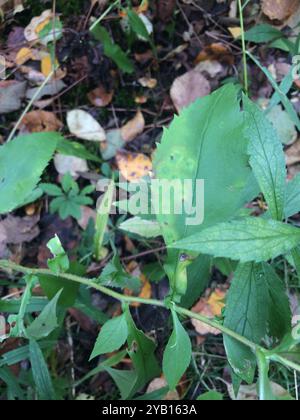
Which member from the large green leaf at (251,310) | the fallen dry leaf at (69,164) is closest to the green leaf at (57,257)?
the large green leaf at (251,310)

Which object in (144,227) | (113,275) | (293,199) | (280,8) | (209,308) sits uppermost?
(280,8)

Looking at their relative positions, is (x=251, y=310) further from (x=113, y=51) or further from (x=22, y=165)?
(x=113, y=51)

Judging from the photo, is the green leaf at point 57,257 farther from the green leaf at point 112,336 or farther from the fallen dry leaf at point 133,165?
the fallen dry leaf at point 133,165

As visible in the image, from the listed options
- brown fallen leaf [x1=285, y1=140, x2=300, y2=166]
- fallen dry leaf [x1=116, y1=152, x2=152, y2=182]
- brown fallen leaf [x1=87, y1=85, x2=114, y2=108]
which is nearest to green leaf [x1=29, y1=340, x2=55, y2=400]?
fallen dry leaf [x1=116, y1=152, x2=152, y2=182]

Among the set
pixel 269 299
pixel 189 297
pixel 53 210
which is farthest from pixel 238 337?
pixel 53 210

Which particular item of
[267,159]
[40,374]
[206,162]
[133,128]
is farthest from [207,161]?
[133,128]

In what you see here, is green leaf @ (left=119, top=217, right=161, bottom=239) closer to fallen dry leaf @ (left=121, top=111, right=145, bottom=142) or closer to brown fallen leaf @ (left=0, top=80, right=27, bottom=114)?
fallen dry leaf @ (left=121, top=111, right=145, bottom=142)

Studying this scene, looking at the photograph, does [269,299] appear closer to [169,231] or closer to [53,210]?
[169,231]
